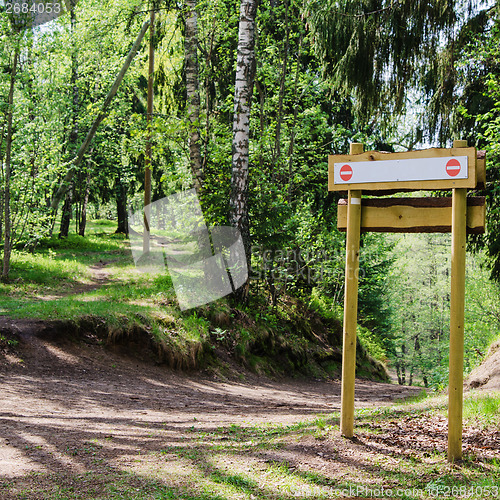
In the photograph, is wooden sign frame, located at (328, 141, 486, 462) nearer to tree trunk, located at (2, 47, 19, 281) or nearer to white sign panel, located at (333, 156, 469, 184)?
white sign panel, located at (333, 156, 469, 184)

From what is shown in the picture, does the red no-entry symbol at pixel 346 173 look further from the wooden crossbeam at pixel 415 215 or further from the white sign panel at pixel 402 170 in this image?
the wooden crossbeam at pixel 415 215

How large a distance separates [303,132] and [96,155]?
1242 centimetres

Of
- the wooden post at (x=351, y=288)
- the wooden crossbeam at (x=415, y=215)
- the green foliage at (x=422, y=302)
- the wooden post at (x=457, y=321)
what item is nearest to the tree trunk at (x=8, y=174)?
the wooden post at (x=351, y=288)

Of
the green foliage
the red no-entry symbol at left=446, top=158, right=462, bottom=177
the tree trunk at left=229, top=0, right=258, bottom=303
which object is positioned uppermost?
the tree trunk at left=229, top=0, right=258, bottom=303

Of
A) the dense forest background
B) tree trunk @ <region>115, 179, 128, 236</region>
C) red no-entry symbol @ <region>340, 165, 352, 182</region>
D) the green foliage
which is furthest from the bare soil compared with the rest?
the green foliage

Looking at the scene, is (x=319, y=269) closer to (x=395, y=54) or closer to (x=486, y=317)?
(x=395, y=54)

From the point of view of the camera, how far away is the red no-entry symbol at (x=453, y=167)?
4215 mm

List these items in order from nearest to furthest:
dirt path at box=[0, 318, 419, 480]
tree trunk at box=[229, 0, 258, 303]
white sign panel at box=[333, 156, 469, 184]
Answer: white sign panel at box=[333, 156, 469, 184] → dirt path at box=[0, 318, 419, 480] → tree trunk at box=[229, 0, 258, 303]

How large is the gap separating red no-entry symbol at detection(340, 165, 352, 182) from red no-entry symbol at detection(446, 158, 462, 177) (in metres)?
0.86

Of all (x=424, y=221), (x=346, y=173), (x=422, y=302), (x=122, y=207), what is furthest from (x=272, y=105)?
(x=422, y=302)

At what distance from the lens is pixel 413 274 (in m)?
41.7

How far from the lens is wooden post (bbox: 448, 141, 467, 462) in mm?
4008

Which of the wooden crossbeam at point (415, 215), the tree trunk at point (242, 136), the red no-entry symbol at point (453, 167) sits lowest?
the wooden crossbeam at point (415, 215)

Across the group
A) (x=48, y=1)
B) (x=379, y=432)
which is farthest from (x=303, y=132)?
(x=379, y=432)
